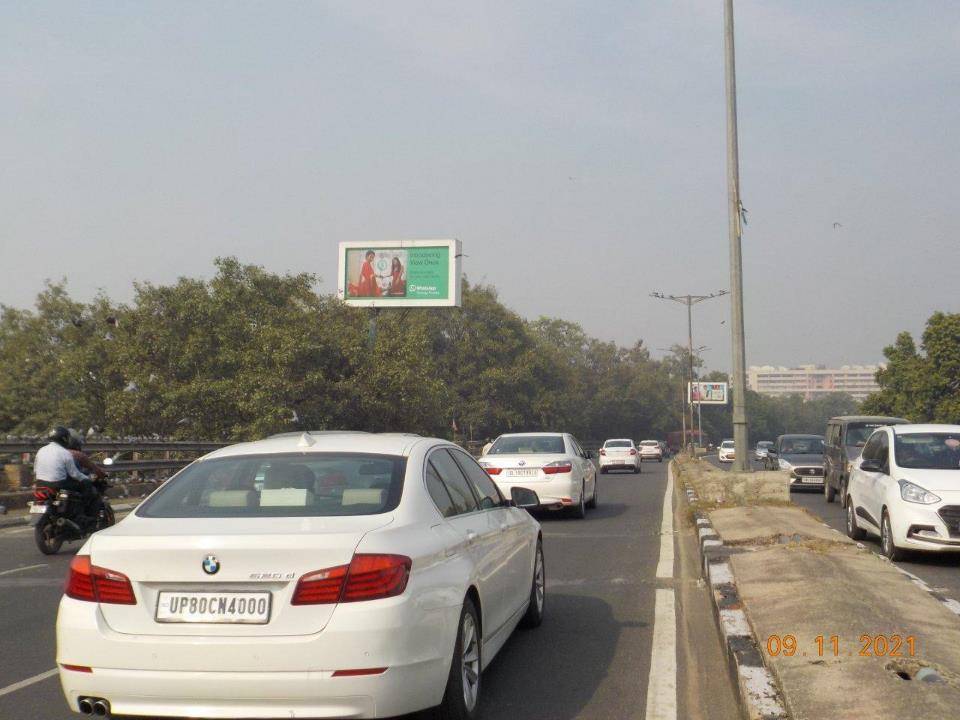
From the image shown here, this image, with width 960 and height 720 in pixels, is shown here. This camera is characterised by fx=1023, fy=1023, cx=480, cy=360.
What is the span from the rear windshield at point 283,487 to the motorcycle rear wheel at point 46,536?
8019 millimetres

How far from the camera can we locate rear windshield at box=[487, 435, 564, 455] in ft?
56.4

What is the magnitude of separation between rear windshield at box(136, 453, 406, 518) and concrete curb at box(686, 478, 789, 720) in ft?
6.39

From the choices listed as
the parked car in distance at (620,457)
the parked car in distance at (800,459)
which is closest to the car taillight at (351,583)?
the parked car in distance at (800,459)

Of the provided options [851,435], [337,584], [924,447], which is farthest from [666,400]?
[337,584]

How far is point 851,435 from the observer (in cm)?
2008

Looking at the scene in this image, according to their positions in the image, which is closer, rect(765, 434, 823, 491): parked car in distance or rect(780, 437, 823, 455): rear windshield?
rect(765, 434, 823, 491): parked car in distance

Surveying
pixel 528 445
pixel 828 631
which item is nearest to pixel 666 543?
pixel 528 445

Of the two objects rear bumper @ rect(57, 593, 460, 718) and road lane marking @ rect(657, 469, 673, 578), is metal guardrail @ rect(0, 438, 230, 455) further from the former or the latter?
rear bumper @ rect(57, 593, 460, 718)

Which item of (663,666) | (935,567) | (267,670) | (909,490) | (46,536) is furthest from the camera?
(46,536)

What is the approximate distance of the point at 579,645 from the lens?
6.89 metres

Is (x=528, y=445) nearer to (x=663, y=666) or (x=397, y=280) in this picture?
(x=663, y=666)

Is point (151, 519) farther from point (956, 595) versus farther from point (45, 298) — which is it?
point (45, 298)

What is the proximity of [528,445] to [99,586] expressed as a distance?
13.3 metres
